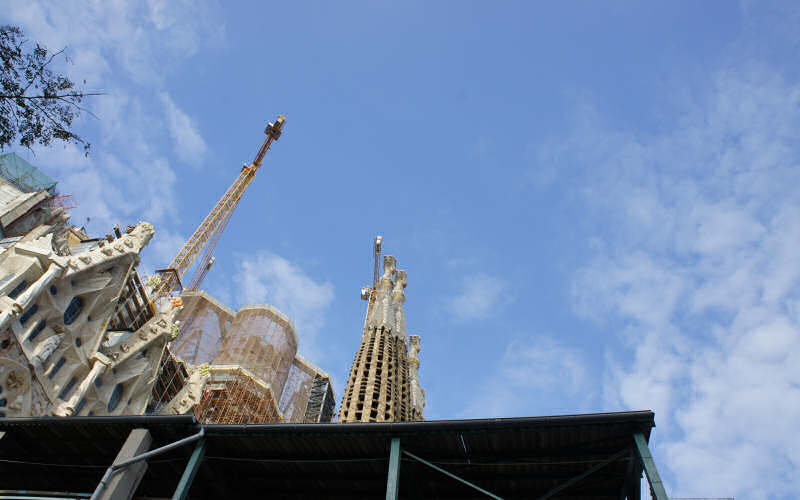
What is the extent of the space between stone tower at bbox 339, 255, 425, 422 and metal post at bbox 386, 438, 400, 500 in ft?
165

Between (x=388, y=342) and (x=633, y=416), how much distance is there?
70.9 meters

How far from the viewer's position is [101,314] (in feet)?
124

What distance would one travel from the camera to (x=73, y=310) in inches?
1411

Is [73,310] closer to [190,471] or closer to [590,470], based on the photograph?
[190,471]

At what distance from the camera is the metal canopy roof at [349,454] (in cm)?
→ 1320

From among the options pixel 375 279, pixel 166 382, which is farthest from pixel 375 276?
pixel 166 382

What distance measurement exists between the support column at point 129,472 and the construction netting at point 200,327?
178ft

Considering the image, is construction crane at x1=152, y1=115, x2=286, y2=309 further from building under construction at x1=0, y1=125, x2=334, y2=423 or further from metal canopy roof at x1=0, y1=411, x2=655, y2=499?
metal canopy roof at x1=0, y1=411, x2=655, y2=499

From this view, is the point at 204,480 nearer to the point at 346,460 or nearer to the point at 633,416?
the point at 346,460

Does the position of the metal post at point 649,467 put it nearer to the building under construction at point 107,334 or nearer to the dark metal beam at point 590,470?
the dark metal beam at point 590,470

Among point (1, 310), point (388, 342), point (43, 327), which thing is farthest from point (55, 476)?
point (388, 342)

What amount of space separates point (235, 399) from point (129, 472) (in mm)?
45817

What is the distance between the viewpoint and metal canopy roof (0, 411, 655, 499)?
520 inches

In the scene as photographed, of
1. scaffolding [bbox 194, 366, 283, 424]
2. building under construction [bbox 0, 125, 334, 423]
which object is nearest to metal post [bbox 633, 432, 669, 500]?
building under construction [bbox 0, 125, 334, 423]
